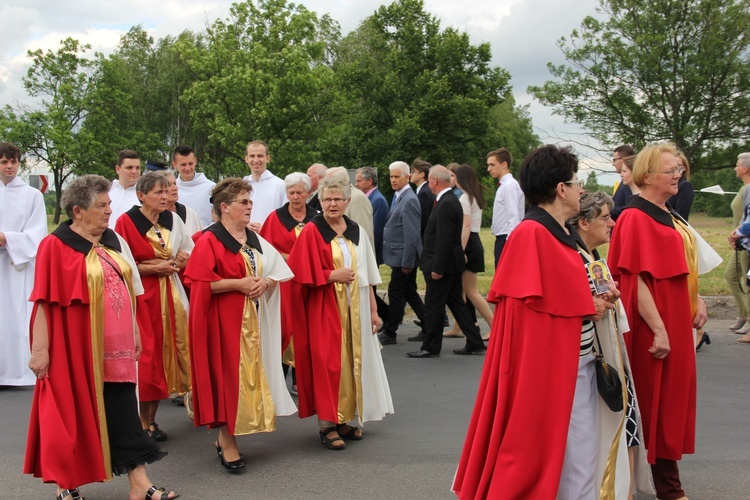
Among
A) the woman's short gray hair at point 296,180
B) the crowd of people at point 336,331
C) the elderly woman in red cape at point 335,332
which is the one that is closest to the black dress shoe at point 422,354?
the crowd of people at point 336,331

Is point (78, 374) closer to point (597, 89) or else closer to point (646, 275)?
point (646, 275)

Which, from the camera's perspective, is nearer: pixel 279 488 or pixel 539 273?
pixel 539 273

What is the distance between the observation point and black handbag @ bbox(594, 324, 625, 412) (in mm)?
3658

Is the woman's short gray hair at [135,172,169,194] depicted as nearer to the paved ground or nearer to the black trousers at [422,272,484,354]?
the paved ground

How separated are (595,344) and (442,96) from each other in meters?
45.6

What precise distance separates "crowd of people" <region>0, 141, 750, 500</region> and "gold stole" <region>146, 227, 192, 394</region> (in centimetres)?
2

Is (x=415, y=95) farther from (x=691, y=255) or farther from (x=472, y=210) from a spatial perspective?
(x=691, y=255)

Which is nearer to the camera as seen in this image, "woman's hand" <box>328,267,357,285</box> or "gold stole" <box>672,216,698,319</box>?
"gold stole" <box>672,216,698,319</box>

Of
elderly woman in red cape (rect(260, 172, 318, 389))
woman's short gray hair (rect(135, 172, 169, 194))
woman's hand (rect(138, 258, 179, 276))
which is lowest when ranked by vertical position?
woman's hand (rect(138, 258, 179, 276))

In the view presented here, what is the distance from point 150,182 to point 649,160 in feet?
11.6

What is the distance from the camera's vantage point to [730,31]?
3144cm

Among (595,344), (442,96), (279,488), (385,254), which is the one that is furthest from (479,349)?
(442,96)

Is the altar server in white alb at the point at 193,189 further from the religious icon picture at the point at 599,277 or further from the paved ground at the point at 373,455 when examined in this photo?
the religious icon picture at the point at 599,277

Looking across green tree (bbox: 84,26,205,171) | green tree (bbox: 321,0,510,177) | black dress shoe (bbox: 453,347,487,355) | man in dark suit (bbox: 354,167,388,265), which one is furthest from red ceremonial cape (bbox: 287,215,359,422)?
green tree (bbox: 84,26,205,171)
